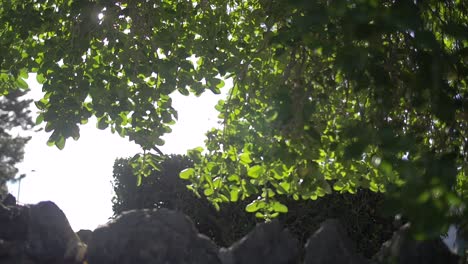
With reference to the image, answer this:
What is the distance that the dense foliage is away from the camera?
40.2 metres

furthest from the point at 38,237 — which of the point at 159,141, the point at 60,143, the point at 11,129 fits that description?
the point at 11,129

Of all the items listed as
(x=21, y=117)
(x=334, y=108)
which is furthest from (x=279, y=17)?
(x=21, y=117)

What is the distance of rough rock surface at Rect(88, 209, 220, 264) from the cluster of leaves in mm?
1999

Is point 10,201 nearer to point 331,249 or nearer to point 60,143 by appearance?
point 331,249

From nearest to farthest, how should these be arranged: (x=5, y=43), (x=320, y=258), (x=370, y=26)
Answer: (x=370, y=26), (x=5, y=43), (x=320, y=258)

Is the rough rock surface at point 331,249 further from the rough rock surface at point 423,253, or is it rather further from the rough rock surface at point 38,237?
the rough rock surface at point 38,237

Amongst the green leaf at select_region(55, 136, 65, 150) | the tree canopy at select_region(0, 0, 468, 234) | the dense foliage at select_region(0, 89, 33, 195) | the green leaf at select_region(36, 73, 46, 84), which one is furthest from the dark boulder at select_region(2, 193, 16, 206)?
the dense foliage at select_region(0, 89, 33, 195)

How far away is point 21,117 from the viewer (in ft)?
134

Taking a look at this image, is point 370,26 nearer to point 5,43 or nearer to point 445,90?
point 445,90

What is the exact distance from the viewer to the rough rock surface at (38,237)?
840 centimetres

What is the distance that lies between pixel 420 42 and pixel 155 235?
6344 millimetres

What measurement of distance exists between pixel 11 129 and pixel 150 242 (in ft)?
118

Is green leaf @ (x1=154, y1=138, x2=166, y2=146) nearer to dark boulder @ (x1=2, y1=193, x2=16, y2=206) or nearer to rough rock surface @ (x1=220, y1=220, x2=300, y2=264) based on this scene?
rough rock surface @ (x1=220, y1=220, x2=300, y2=264)

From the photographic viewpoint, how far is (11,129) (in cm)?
4125
